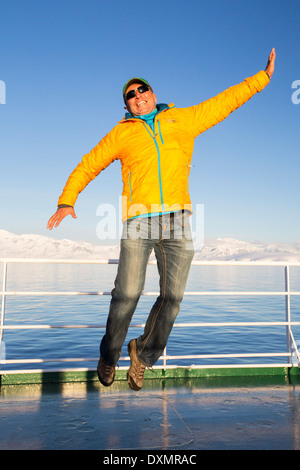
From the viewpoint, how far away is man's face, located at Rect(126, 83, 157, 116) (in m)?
2.45

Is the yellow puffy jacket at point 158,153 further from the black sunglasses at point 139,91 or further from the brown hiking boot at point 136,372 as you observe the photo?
the brown hiking boot at point 136,372

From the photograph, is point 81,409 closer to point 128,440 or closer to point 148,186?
point 128,440

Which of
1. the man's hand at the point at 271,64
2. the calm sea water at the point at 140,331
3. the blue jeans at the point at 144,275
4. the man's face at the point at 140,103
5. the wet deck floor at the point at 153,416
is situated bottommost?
the calm sea water at the point at 140,331

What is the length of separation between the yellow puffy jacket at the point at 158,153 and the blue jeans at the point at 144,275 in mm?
99

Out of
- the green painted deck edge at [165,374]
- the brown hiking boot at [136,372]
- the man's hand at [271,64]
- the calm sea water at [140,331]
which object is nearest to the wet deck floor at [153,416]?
the green painted deck edge at [165,374]

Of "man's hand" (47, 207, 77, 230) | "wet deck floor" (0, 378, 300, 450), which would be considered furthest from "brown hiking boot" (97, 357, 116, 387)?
"man's hand" (47, 207, 77, 230)

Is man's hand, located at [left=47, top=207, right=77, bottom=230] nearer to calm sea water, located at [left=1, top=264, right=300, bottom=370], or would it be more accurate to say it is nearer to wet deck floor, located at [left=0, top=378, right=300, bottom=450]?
wet deck floor, located at [left=0, top=378, right=300, bottom=450]

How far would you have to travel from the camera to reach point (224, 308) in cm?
1836

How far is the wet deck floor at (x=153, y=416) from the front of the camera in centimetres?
188

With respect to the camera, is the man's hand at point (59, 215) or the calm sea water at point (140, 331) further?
the calm sea water at point (140, 331)

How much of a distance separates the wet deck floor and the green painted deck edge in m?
0.05

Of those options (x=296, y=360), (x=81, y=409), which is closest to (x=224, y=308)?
(x=296, y=360)

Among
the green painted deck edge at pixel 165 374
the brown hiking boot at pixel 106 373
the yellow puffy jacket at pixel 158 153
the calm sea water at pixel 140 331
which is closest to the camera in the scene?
the yellow puffy jacket at pixel 158 153
